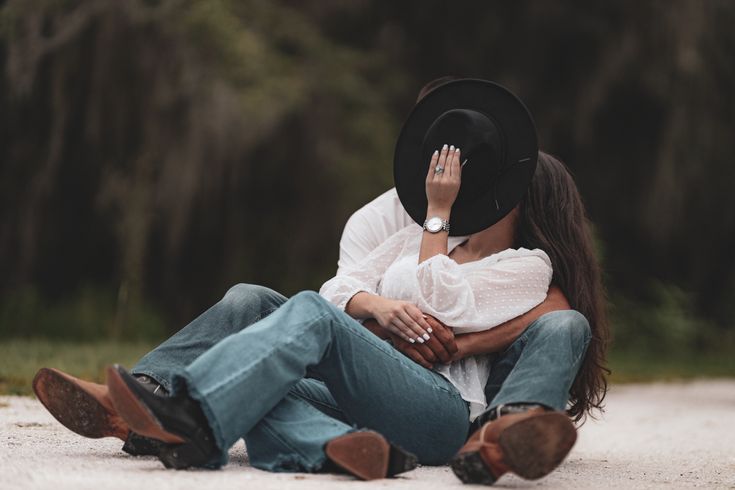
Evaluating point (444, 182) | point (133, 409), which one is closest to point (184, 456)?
point (133, 409)

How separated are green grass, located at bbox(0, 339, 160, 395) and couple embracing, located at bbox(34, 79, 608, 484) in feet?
8.10

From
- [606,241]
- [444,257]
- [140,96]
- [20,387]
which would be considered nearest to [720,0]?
[606,241]

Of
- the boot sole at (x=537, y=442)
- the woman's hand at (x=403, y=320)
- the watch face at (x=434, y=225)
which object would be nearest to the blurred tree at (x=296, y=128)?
the watch face at (x=434, y=225)

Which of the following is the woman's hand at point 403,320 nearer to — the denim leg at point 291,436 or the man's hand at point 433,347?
the man's hand at point 433,347

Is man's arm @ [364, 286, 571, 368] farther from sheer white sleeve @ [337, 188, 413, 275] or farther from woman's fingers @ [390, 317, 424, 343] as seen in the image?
sheer white sleeve @ [337, 188, 413, 275]

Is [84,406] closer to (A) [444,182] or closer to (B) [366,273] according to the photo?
(B) [366,273]

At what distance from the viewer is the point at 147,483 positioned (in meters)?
2.61

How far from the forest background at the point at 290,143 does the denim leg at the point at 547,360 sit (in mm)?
4386

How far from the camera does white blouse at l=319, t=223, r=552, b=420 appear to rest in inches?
127

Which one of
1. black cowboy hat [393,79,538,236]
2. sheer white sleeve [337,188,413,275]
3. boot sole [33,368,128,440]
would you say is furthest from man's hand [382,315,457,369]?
boot sole [33,368,128,440]

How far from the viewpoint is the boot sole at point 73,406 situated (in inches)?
122

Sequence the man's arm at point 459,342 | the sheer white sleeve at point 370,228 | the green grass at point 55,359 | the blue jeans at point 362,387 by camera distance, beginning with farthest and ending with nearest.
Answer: the green grass at point 55,359 → the sheer white sleeve at point 370,228 → the man's arm at point 459,342 → the blue jeans at point 362,387

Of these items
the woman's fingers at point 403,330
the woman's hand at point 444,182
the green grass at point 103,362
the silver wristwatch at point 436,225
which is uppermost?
the woman's hand at point 444,182

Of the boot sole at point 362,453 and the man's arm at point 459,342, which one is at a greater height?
the man's arm at point 459,342
